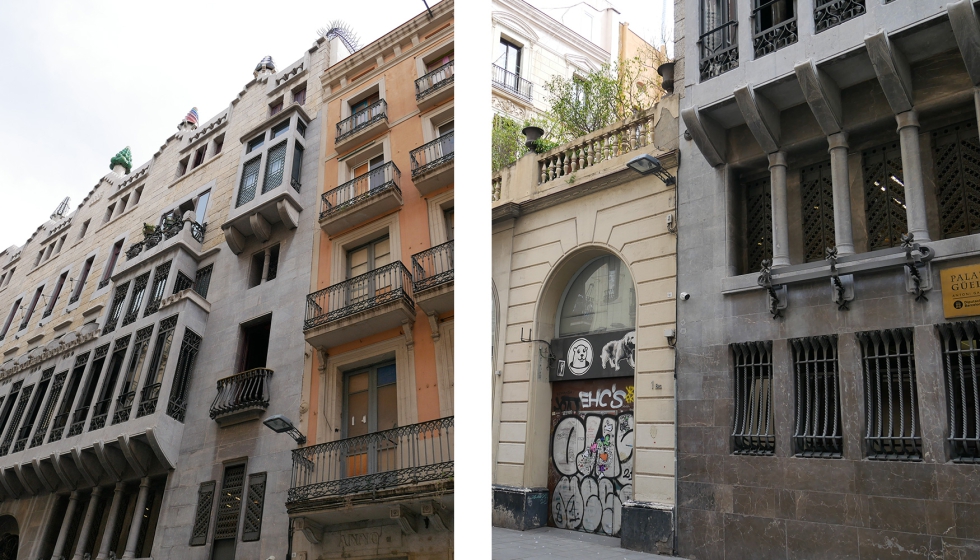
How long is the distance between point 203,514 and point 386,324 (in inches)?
83.7

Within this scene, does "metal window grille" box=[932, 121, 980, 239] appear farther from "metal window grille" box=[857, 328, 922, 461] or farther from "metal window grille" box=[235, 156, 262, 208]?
"metal window grille" box=[235, 156, 262, 208]

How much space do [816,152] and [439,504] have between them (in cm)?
568

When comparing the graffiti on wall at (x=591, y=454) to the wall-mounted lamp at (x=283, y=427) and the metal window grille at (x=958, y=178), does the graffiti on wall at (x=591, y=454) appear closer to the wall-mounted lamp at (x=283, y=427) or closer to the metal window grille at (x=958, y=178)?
the metal window grille at (x=958, y=178)

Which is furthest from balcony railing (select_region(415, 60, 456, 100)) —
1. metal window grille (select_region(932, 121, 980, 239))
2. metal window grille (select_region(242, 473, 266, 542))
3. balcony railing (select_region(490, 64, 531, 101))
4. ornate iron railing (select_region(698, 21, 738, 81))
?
balcony railing (select_region(490, 64, 531, 101))

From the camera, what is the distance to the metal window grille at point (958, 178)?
19.6ft

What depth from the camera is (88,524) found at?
18.7ft

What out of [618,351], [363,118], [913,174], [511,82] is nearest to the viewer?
[363,118]

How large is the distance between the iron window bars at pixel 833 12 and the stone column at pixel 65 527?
7.95m

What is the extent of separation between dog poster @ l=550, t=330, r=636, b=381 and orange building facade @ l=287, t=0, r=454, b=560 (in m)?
4.50

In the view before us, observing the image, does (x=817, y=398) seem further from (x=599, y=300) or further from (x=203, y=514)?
(x=203, y=514)

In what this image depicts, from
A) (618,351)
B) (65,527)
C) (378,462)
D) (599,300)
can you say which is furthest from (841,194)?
(65,527)

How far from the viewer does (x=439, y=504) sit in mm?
3412

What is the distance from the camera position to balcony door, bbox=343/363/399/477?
3.63m

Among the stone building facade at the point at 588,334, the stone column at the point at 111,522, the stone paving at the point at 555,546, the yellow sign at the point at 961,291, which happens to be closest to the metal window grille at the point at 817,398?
the yellow sign at the point at 961,291
